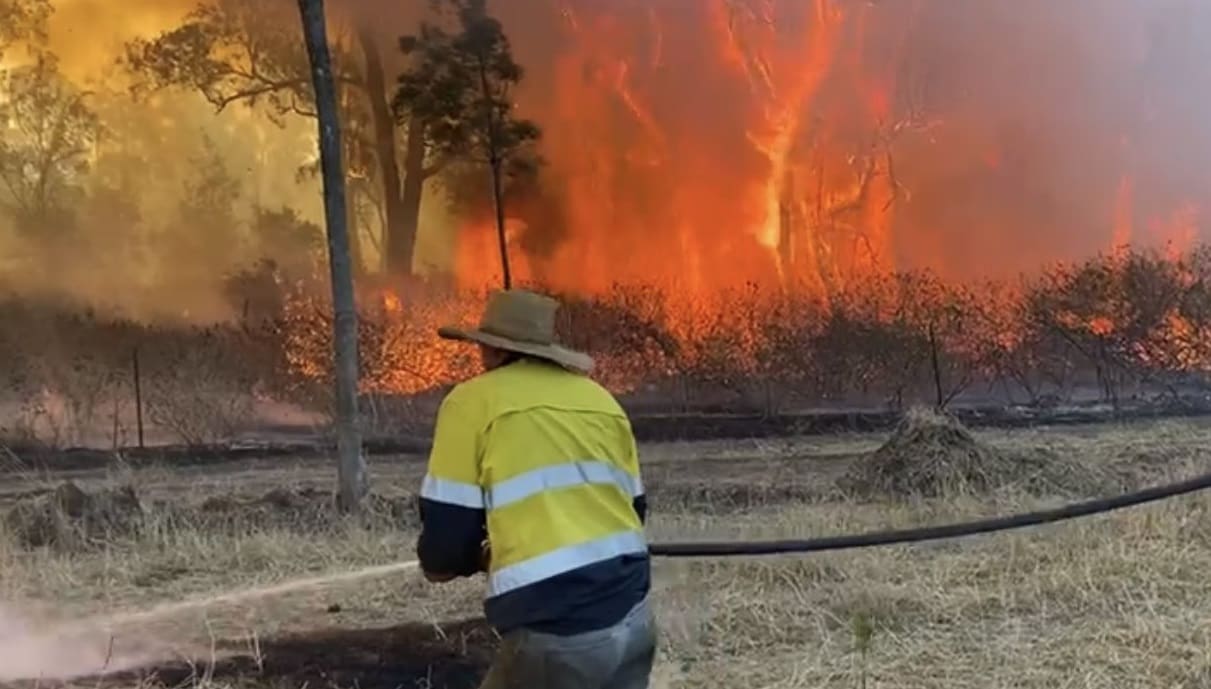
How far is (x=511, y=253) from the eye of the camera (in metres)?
21.0

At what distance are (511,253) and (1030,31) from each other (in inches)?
404

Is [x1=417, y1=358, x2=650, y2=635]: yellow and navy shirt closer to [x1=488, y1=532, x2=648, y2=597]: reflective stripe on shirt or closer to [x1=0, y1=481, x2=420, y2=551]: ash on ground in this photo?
[x1=488, y1=532, x2=648, y2=597]: reflective stripe on shirt

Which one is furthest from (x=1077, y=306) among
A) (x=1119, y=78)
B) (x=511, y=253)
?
(x=511, y=253)

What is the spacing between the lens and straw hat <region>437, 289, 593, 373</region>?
3.24 metres

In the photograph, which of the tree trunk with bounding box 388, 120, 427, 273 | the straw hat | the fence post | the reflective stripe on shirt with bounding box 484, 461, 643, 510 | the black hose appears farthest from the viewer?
the tree trunk with bounding box 388, 120, 427, 273

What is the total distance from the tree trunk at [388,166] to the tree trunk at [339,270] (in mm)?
10080

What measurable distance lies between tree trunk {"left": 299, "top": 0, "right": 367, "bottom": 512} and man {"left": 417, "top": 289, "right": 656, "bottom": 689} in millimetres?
7363

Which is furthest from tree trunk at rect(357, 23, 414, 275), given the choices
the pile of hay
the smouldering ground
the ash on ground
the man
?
the man

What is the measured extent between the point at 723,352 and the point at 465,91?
239 inches

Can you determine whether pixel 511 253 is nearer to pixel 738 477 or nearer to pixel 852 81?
pixel 852 81

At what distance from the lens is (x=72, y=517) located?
952 cm

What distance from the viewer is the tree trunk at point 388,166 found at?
20.5m

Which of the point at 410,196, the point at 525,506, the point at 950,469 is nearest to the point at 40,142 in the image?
the point at 410,196

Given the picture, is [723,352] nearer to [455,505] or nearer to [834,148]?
[834,148]
